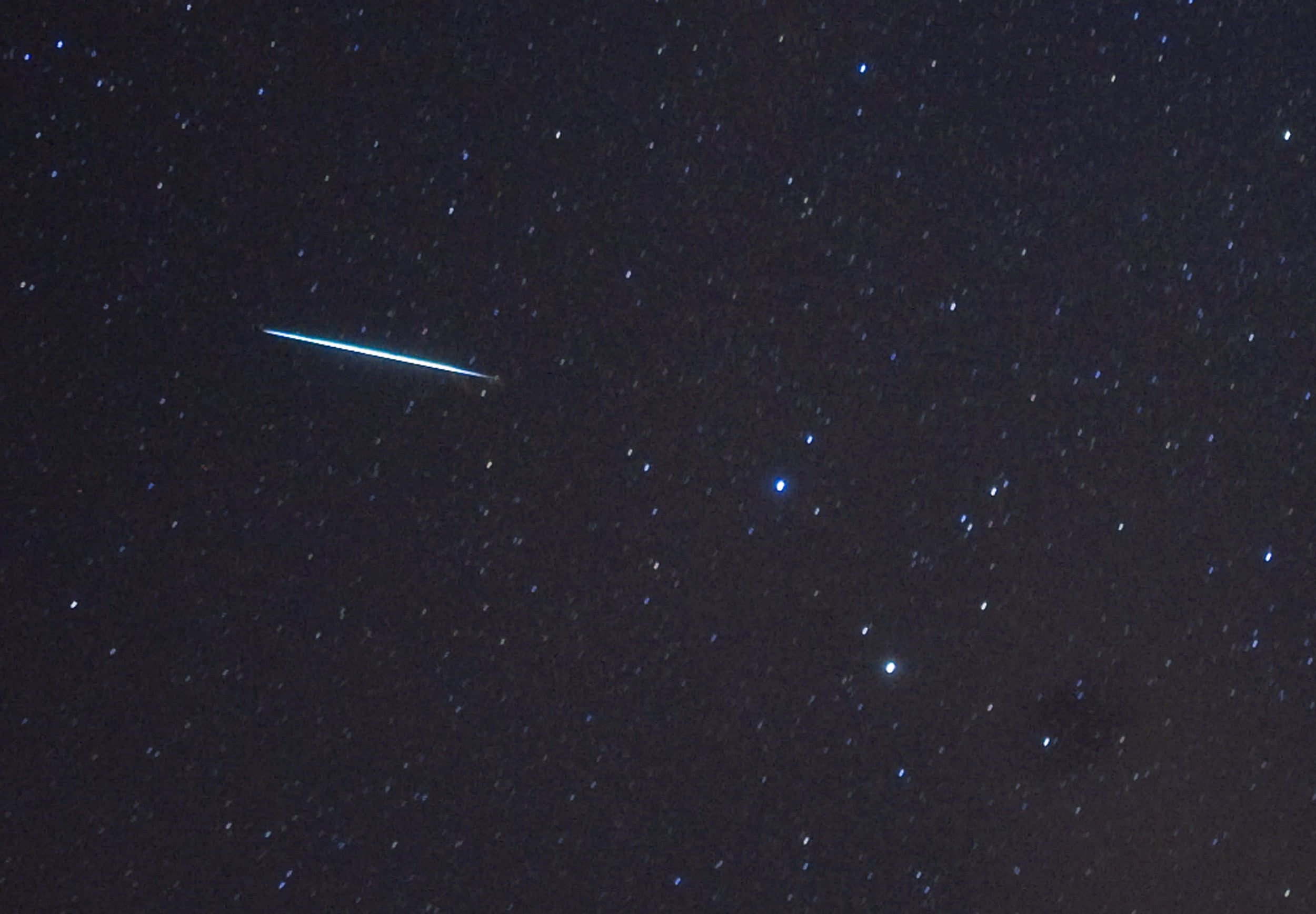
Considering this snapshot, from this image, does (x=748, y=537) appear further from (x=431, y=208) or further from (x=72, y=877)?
(x=72, y=877)

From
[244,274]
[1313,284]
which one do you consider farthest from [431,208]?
[1313,284]

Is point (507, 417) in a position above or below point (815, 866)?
above

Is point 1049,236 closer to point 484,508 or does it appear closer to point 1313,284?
point 1313,284

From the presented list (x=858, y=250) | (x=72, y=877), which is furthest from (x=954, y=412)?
(x=72, y=877)
